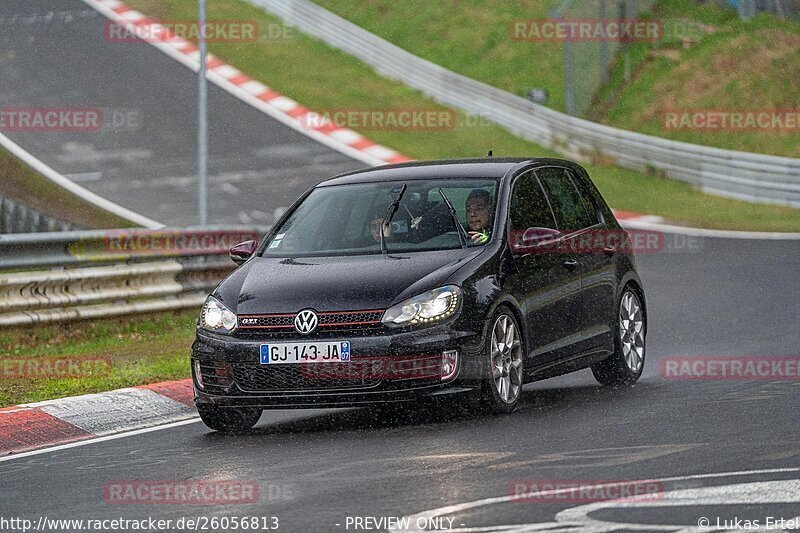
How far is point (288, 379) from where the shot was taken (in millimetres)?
9234

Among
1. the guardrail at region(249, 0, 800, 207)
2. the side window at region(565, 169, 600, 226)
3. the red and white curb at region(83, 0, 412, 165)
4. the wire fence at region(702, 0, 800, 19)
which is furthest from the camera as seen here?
the wire fence at region(702, 0, 800, 19)

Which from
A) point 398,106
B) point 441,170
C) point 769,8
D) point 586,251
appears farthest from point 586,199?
point 769,8

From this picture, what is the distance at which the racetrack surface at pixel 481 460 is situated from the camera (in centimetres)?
671

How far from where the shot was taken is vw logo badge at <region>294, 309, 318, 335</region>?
920 cm

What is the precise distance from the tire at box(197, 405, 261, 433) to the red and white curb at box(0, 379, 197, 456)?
0.63m

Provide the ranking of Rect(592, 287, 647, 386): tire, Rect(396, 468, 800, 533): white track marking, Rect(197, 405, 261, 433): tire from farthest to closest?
Rect(592, 287, 647, 386): tire → Rect(197, 405, 261, 433): tire → Rect(396, 468, 800, 533): white track marking

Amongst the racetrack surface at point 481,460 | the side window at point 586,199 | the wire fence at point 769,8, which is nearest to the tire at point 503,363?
the racetrack surface at point 481,460

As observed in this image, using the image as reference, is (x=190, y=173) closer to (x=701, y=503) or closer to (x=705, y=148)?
(x=705, y=148)

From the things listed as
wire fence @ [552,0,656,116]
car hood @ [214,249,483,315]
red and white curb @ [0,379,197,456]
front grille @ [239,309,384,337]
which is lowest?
red and white curb @ [0,379,197,456]

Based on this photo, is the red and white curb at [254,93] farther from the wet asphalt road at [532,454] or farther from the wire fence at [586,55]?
the wet asphalt road at [532,454]

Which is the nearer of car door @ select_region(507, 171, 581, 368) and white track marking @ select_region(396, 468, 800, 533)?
white track marking @ select_region(396, 468, 800, 533)

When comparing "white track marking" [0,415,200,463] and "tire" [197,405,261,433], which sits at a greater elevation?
"tire" [197,405,261,433]

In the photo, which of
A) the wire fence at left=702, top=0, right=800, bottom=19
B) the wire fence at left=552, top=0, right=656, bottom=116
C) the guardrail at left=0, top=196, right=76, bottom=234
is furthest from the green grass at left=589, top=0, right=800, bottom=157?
the guardrail at left=0, top=196, right=76, bottom=234

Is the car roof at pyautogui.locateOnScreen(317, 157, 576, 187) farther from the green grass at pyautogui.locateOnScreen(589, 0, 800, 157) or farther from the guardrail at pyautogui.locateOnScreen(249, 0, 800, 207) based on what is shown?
the green grass at pyautogui.locateOnScreen(589, 0, 800, 157)
